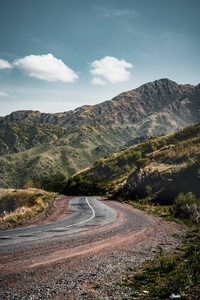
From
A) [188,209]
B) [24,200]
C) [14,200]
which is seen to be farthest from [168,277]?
[14,200]

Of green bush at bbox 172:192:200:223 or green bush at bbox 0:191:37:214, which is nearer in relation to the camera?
green bush at bbox 172:192:200:223

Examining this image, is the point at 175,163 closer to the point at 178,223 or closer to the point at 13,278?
the point at 178,223

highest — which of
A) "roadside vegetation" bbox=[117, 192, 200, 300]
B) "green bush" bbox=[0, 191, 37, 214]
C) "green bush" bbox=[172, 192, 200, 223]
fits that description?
"roadside vegetation" bbox=[117, 192, 200, 300]

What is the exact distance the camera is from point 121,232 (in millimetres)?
12867

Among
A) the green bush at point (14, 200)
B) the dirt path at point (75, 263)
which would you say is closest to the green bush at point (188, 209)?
the dirt path at point (75, 263)

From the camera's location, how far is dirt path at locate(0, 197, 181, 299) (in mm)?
5052

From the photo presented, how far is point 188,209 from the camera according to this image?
57.8 ft

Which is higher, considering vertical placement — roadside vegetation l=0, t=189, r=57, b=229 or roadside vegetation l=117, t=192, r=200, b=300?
roadside vegetation l=117, t=192, r=200, b=300

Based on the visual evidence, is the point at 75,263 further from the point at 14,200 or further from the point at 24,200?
the point at 14,200

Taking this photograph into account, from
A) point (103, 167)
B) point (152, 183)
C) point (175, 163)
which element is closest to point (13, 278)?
point (152, 183)

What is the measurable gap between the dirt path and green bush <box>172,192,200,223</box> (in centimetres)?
612

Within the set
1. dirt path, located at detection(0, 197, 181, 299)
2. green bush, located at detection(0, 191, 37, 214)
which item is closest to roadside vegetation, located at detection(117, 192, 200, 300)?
dirt path, located at detection(0, 197, 181, 299)

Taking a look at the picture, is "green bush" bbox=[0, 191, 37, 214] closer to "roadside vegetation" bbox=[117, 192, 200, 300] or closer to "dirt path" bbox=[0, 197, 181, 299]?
"dirt path" bbox=[0, 197, 181, 299]

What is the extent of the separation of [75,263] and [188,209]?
13962 millimetres
